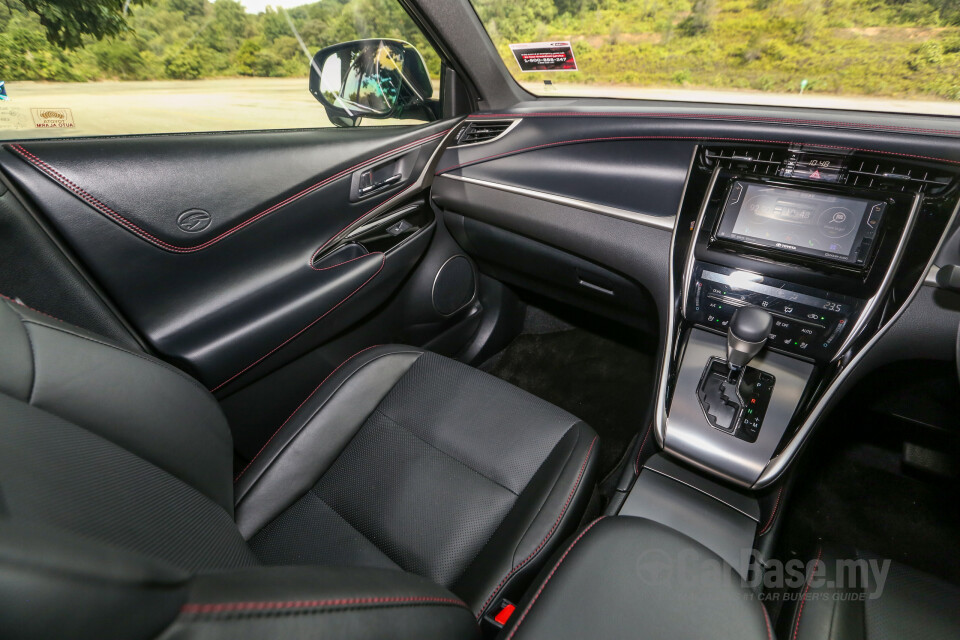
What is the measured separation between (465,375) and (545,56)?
41.6 inches

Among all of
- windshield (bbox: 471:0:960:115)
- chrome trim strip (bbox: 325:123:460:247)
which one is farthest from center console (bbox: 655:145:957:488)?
chrome trim strip (bbox: 325:123:460:247)

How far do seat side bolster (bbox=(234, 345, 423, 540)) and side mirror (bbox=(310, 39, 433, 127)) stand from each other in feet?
2.70

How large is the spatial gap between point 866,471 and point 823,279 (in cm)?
98

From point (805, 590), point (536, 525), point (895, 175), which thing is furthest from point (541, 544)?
point (895, 175)

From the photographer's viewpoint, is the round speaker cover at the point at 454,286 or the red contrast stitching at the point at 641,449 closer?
the red contrast stitching at the point at 641,449

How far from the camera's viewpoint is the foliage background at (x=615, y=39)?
44.1 inches

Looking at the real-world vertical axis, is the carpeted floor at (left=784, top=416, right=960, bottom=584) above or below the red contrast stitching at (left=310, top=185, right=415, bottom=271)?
below

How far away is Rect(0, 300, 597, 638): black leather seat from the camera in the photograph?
365mm

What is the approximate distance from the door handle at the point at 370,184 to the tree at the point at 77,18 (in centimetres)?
66

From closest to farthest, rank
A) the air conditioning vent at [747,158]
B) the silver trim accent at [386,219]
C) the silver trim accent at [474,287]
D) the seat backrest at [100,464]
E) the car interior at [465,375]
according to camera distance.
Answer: the seat backrest at [100,464]
the car interior at [465,375]
the air conditioning vent at [747,158]
the silver trim accent at [386,219]
the silver trim accent at [474,287]

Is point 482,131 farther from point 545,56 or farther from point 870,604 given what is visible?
point 870,604

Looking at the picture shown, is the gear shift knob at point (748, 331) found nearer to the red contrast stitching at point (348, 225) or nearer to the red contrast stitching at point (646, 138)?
the red contrast stitching at point (646, 138)

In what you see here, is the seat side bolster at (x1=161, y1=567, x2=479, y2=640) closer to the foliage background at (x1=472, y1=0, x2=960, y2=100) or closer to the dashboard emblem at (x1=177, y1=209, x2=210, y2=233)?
the dashboard emblem at (x1=177, y1=209, x2=210, y2=233)

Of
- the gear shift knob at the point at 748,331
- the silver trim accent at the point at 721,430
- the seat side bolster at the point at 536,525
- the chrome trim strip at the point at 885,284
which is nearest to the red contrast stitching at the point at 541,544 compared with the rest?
the seat side bolster at the point at 536,525
